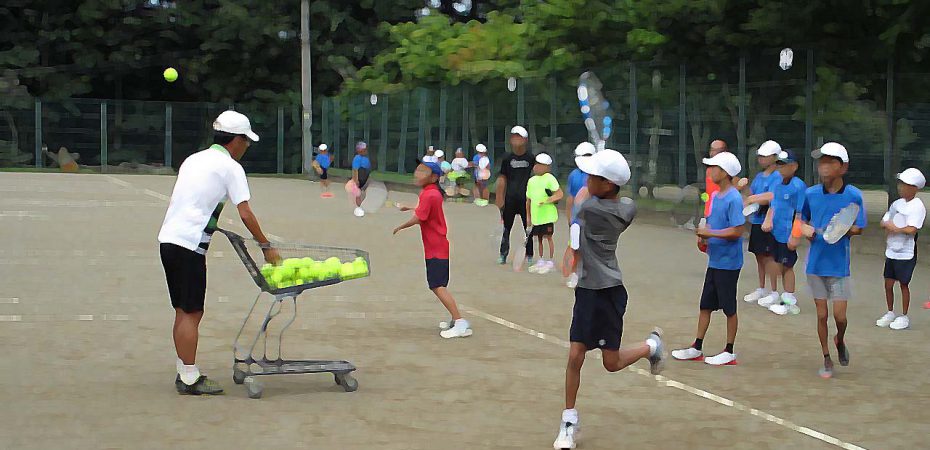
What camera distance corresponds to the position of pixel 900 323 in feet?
41.2

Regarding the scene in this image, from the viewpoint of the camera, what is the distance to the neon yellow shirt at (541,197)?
55.8 ft

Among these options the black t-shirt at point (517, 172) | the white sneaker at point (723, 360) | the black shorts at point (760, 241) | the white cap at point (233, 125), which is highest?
the white cap at point (233, 125)

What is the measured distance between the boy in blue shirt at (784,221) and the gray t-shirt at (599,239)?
603 cm

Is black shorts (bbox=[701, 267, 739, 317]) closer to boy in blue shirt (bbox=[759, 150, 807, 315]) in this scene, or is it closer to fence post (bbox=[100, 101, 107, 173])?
boy in blue shirt (bbox=[759, 150, 807, 315])

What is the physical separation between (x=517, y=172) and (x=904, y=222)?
20.7 feet

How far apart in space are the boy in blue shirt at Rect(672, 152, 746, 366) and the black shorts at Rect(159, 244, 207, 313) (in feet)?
12.6

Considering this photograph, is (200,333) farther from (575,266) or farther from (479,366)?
(575,266)

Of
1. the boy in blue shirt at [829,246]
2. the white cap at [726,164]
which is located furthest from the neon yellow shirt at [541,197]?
the boy in blue shirt at [829,246]

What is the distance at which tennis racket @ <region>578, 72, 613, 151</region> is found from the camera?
20922 millimetres

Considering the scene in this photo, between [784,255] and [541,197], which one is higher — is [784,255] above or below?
below

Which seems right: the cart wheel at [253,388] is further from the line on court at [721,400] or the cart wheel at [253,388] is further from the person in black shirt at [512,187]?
the person in black shirt at [512,187]

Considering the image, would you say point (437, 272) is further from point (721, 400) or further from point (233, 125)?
point (721, 400)

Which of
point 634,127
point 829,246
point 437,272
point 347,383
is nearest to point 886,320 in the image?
point 829,246

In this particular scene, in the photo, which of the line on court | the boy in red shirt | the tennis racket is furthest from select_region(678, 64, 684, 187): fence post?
the boy in red shirt
